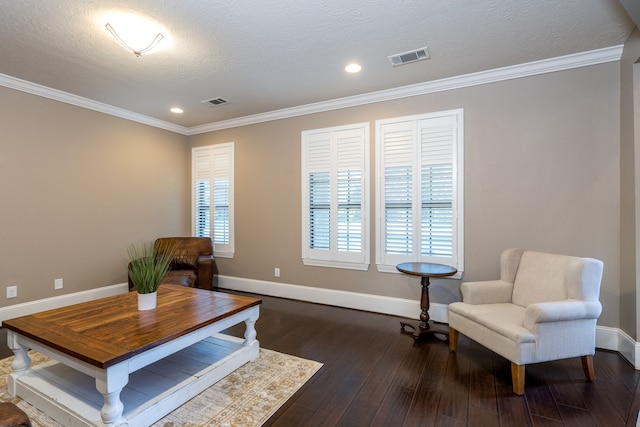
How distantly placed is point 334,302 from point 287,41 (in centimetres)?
305

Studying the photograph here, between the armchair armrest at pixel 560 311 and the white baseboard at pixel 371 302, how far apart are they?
2.39 feet

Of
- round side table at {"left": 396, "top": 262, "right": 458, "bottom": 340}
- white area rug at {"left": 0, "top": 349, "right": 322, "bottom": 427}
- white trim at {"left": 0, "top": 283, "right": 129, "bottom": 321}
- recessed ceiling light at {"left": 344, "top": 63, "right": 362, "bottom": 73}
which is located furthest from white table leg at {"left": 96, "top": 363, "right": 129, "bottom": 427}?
recessed ceiling light at {"left": 344, "top": 63, "right": 362, "bottom": 73}

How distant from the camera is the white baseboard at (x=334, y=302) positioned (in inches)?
105

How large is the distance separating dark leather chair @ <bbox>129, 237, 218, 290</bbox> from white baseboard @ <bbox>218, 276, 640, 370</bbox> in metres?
0.60

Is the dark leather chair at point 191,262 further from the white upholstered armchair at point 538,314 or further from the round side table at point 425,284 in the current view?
the white upholstered armchair at point 538,314

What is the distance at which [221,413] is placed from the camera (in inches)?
72.7

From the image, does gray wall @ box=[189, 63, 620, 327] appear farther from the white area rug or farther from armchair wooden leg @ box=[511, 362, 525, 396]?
the white area rug

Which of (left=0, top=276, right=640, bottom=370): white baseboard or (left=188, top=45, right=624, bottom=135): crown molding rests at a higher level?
(left=188, top=45, right=624, bottom=135): crown molding

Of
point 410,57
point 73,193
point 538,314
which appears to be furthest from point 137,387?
point 410,57

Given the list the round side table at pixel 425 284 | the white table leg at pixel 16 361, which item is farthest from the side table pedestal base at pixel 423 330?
the white table leg at pixel 16 361

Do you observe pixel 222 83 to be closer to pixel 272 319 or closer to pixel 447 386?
pixel 272 319

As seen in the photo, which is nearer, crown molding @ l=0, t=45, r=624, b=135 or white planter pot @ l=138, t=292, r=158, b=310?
white planter pot @ l=138, t=292, r=158, b=310

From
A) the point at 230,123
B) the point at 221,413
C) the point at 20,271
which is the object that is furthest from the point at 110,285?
the point at 221,413

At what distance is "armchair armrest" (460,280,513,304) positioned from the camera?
2703 millimetres
